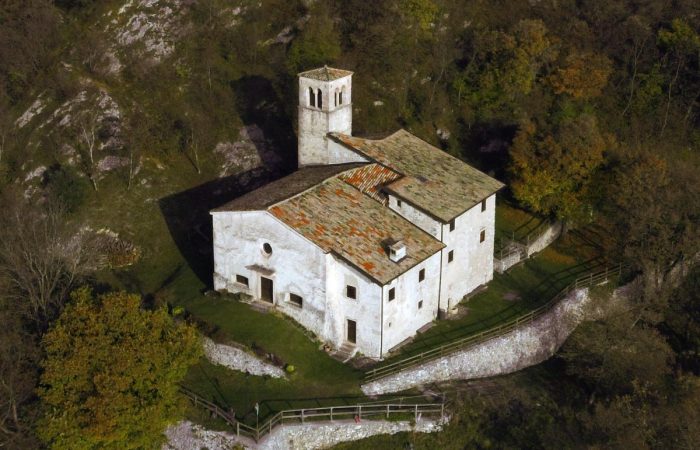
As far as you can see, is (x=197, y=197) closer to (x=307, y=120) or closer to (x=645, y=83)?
(x=307, y=120)

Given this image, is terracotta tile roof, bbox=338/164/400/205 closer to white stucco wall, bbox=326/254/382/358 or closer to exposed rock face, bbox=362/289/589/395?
white stucco wall, bbox=326/254/382/358

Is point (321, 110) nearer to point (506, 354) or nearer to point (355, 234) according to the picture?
point (355, 234)

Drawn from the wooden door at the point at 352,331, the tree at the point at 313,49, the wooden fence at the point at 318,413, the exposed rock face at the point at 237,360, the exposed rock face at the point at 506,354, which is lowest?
the exposed rock face at the point at 506,354

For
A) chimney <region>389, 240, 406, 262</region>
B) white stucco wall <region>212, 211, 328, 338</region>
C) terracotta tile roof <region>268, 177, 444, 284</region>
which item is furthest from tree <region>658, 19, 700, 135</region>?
white stucco wall <region>212, 211, 328, 338</region>

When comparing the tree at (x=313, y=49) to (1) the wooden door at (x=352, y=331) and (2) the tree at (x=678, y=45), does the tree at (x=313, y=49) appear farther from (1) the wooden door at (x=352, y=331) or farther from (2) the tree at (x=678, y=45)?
(2) the tree at (x=678, y=45)

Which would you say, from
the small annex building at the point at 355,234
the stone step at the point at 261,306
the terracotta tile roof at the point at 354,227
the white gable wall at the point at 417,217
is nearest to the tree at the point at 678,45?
the small annex building at the point at 355,234

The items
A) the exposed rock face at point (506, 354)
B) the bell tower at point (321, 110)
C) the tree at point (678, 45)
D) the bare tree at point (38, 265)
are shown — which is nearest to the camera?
the exposed rock face at point (506, 354)
